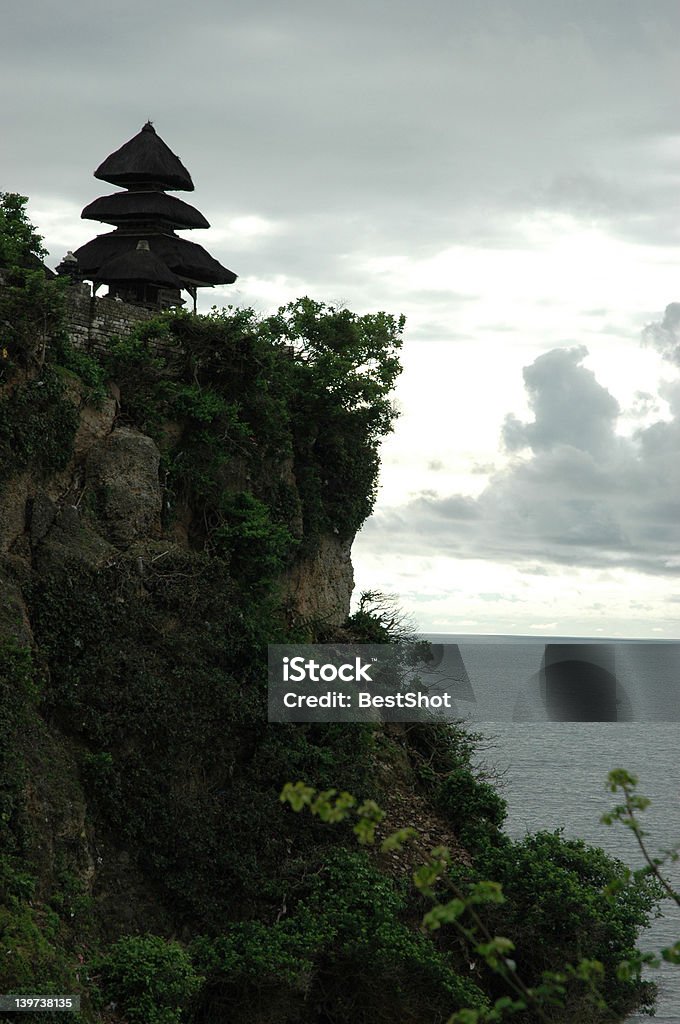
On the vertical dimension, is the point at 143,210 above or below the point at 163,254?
above

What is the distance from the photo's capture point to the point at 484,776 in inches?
1363

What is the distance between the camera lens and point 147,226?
3825 centimetres

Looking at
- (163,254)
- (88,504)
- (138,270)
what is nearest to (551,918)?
(88,504)

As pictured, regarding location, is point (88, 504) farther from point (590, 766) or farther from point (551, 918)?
point (590, 766)

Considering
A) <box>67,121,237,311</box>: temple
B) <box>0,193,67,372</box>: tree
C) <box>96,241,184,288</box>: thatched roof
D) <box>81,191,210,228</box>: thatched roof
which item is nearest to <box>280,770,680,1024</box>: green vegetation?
<box>0,193,67,372</box>: tree

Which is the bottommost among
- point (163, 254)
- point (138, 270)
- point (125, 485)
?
point (125, 485)

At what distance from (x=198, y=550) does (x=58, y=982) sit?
12.8 meters

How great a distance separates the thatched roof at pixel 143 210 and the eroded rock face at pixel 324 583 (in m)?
11.3

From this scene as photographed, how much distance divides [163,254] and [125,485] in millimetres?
11326

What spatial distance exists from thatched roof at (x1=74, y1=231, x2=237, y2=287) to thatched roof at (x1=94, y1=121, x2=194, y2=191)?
→ 5.69 ft

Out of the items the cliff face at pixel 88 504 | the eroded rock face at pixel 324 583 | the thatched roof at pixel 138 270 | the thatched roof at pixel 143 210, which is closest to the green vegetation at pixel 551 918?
the eroded rock face at pixel 324 583

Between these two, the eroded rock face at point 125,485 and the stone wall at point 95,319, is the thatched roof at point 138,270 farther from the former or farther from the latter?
the eroded rock face at point 125,485

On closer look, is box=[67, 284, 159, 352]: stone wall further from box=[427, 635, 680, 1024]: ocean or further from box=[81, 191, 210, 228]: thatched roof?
box=[427, 635, 680, 1024]: ocean

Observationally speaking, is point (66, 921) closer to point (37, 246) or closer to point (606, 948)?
point (606, 948)
